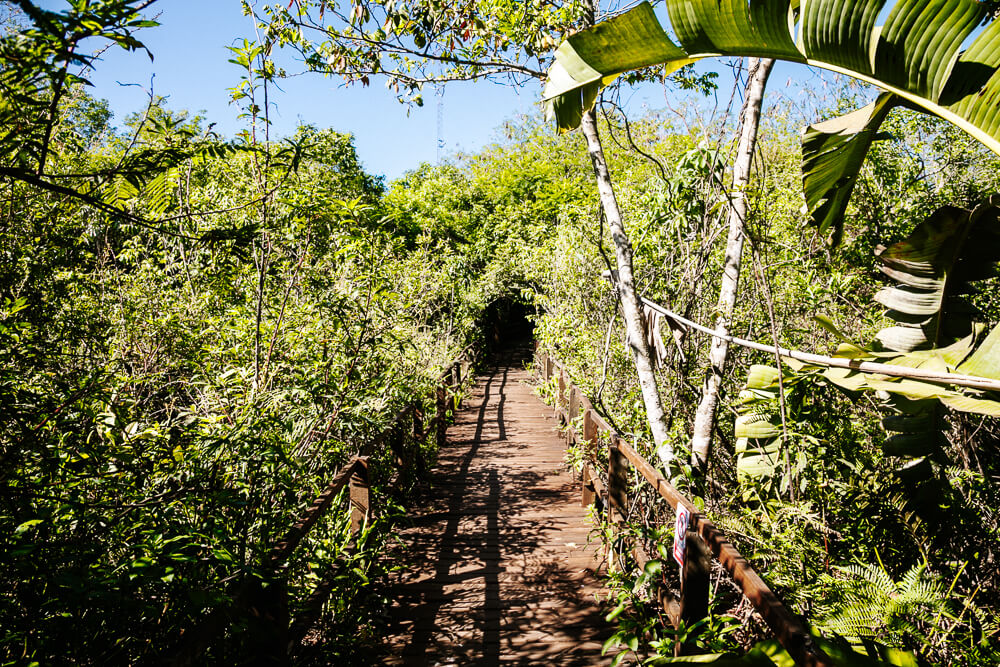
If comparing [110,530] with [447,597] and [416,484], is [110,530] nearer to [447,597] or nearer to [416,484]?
[447,597]

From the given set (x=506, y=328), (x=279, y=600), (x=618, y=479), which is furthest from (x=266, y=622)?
(x=506, y=328)

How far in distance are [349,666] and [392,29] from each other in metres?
4.71

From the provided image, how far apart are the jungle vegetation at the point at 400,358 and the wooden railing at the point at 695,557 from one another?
16 cm

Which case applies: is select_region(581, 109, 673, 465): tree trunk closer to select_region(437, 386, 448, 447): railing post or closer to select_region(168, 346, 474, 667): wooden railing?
select_region(168, 346, 474, 667): wooden railing

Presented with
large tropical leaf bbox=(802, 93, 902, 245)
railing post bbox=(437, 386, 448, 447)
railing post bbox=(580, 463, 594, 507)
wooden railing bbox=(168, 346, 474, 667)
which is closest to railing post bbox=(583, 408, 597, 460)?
railing post bbox=(580, 463, 594, 507)

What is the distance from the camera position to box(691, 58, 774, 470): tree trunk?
3.41 m

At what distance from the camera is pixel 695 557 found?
2.69m

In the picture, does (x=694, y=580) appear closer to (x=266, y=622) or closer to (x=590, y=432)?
(x=266, y=622)

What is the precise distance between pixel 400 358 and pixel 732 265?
3886 millimetres

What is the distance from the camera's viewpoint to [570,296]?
27.3 feet

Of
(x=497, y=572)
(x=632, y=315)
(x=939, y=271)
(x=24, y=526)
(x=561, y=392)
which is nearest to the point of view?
(x=24, y=526)

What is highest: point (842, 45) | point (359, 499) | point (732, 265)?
point (842, 45)

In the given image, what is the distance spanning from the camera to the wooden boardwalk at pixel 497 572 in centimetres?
349

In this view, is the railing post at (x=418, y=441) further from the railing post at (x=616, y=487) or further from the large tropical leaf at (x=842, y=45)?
the large tropical leaf at (x=842, y=45)
